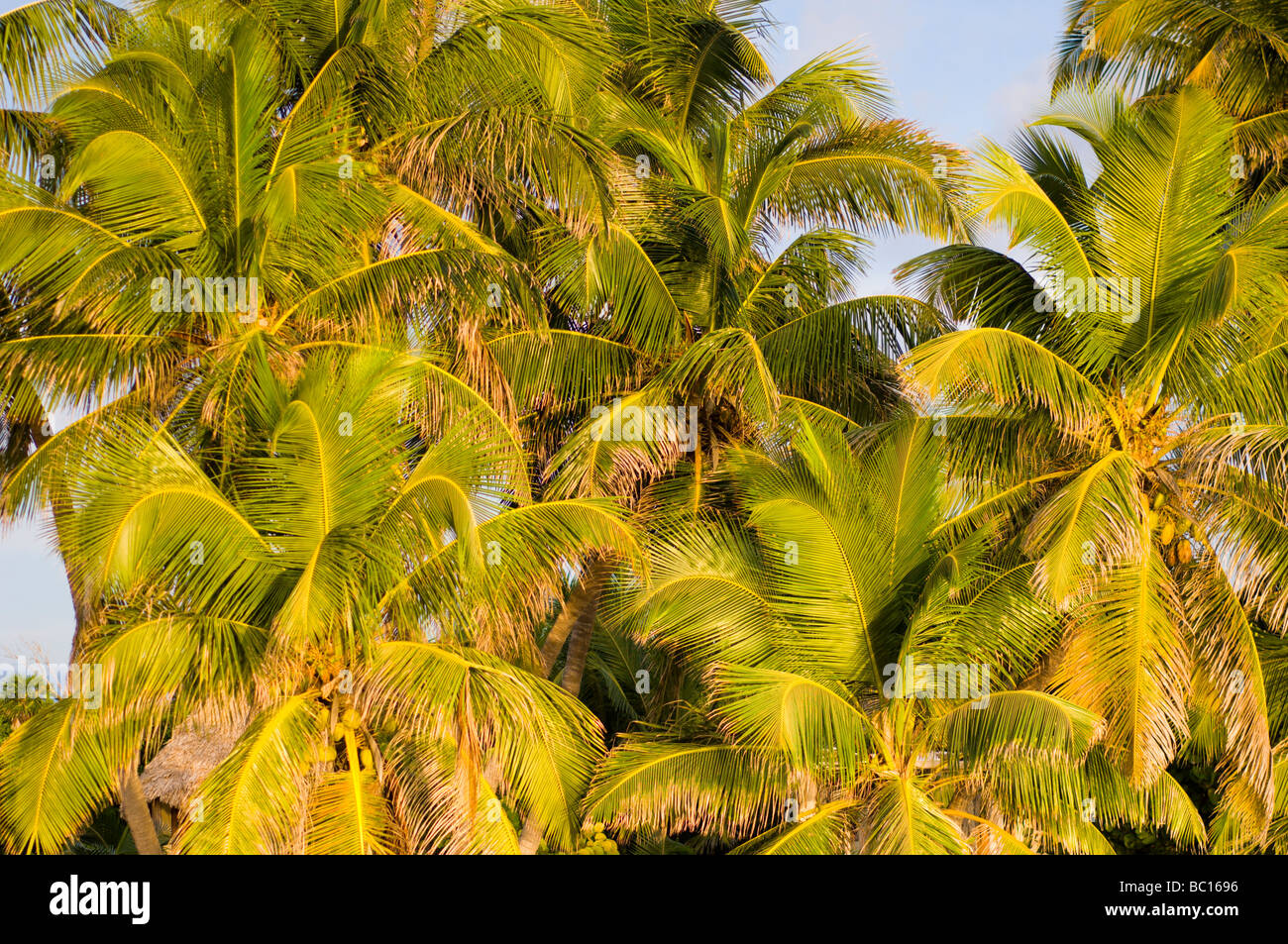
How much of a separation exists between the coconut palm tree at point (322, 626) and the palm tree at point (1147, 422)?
4.80m

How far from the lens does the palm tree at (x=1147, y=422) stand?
44.0 ft

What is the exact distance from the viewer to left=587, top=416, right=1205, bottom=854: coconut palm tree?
43.1ft

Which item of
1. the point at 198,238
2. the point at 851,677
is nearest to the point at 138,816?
the point at 198,238

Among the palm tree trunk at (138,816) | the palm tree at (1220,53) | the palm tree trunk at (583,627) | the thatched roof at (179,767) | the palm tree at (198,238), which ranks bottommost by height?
the palm tree trunk at (138,816)

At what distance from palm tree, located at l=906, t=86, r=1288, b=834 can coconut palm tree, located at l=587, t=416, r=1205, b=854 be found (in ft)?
2.02

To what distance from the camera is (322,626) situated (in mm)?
11203

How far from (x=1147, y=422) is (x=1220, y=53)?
703 centimetres

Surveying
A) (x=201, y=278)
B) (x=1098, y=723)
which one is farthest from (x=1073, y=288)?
(x=201, y=278)

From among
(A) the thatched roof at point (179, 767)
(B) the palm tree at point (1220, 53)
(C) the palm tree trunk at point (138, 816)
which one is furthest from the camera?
(A) the thatched roof at point (179, 767)

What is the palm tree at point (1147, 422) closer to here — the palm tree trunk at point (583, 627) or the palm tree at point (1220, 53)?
the palm tree at point (1220, 53)

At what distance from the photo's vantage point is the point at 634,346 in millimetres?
16734

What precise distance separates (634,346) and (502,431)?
402 cm

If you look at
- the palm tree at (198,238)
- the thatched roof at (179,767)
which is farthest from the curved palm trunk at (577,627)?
the thatched roof at (179,767)

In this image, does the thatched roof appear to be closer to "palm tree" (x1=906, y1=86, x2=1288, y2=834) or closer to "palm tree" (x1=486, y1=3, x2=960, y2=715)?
"palm tree" (x1=486, y1=3, x2=960, y2=715)
